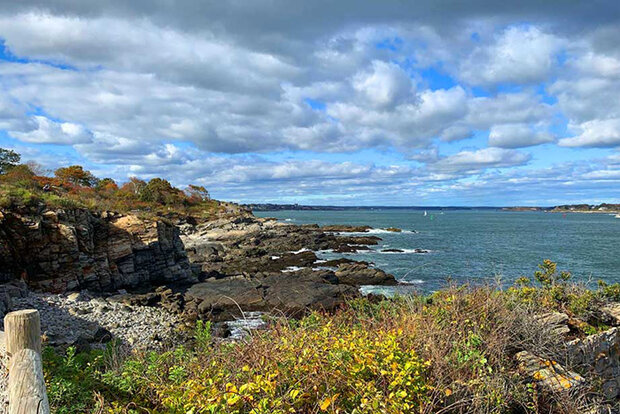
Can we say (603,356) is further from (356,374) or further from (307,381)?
(307,381)

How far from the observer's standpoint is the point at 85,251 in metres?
22.2

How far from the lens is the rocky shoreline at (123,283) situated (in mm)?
16531

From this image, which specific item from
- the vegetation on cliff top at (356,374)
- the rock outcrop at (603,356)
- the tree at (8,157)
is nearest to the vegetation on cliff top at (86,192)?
the tree at (8,157)

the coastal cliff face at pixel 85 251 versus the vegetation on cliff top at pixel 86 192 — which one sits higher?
the vegetation on cliff top at pixel 86 192

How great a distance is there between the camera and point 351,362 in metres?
4.55

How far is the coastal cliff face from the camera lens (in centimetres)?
1973

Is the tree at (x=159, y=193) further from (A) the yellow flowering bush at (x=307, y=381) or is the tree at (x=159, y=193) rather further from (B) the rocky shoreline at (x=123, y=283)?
(A) the yellow flowering bush at (x=307, y=381)

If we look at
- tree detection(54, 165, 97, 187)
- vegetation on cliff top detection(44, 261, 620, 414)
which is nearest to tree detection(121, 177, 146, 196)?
tree detection(54, 165, 97, 187)

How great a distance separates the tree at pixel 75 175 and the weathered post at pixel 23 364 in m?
61.1

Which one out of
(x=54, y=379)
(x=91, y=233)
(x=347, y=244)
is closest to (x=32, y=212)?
(x=91, y=233)

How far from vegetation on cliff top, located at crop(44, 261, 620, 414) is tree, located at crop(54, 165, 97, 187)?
59851mm

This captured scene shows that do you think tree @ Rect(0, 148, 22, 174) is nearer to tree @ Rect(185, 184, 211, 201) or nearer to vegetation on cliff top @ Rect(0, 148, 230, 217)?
vegetation on cliff top @ Rect(0, 148, 230, 217)

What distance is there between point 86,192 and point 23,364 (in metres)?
45.6

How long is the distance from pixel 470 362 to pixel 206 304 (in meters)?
17.6
